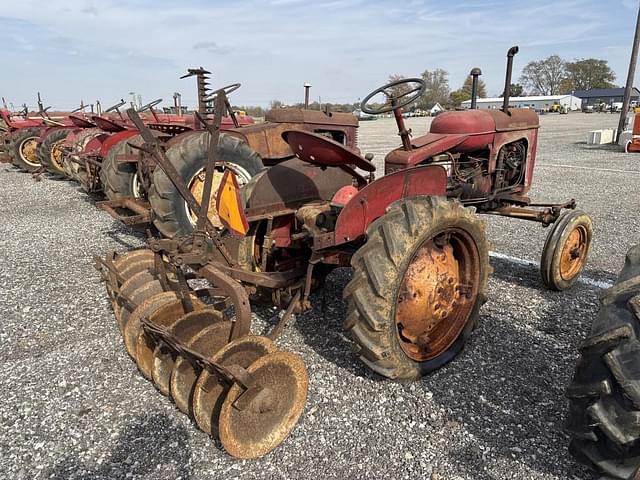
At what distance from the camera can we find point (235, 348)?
6.66ft

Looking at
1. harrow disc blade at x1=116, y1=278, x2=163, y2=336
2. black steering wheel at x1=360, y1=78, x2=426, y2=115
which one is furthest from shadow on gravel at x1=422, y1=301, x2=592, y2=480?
harrow disc blade at x1=116, y1=278, x2=163, y2=336

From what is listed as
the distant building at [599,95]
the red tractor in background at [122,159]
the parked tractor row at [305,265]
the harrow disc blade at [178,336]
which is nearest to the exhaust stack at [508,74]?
the parked tractor row at [305,265]

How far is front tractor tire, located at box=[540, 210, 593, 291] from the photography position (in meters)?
3.53

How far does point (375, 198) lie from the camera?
239cm

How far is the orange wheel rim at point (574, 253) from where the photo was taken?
12.1 ft

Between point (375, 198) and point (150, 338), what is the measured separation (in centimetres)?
143

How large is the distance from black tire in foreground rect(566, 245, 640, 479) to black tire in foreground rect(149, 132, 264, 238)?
3.50m

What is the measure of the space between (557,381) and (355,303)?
1309mm

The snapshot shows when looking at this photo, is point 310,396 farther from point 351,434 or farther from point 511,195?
point 511,195

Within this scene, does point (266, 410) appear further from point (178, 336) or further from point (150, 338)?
point (150, 338)

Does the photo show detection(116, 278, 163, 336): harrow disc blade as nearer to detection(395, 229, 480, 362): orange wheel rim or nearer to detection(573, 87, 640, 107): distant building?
A: detection(395, 229, 480, 362): orange wheel rim

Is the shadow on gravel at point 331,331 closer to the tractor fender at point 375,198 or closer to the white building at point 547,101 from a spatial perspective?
the tractor fender at point 375,198

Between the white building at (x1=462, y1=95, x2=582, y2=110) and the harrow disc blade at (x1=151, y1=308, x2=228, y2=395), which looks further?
the white building at (x1=462, y1=95, x2=582, y2=110)

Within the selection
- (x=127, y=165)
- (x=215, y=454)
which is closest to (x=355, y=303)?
(x=215, y=454)
